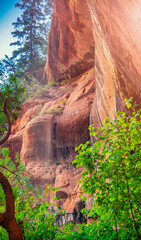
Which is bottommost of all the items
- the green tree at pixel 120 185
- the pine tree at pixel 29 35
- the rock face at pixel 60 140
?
the green tree at pixel 120 185

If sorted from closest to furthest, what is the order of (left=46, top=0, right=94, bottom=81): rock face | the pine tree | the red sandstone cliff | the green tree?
the green tree, the red sandstone cliff, (left=46, top=0, right=94, bottom=81): rock face, the pine tree

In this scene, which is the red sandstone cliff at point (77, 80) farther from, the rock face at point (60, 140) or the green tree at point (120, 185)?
the green tree at point (120, 185)

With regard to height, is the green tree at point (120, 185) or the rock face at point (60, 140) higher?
the rock face at point (60, 140)

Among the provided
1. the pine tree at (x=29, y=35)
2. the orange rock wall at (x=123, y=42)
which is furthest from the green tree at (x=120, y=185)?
the pine tree at (x=29, y=35)

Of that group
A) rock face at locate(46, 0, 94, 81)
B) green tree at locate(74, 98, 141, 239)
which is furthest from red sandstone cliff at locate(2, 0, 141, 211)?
green tree at locate(74, 98, 141, 239)

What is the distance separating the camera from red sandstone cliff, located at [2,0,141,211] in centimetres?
660

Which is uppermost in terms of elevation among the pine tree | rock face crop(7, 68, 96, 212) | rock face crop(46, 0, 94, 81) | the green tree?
the pine tree

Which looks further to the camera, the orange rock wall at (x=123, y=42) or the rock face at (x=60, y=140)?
the rock face at (x=60, y=140)

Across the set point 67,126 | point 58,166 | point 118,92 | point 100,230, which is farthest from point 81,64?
point 100,230

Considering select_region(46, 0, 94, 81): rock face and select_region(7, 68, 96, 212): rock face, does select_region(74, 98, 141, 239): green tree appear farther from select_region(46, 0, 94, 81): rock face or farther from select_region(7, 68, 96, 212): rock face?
select_region(46, 0, 94, 81): rock face

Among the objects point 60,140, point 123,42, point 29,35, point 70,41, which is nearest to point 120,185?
point 123,42

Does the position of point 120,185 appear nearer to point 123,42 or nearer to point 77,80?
point 123,42

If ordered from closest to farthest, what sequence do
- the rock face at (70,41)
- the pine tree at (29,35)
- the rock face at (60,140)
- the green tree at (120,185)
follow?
the green tree at (120,185) → the rock face at (60,140) → the rock face at (70,41) → the pine tree at (29,35)

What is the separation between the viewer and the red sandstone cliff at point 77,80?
6.60 m
